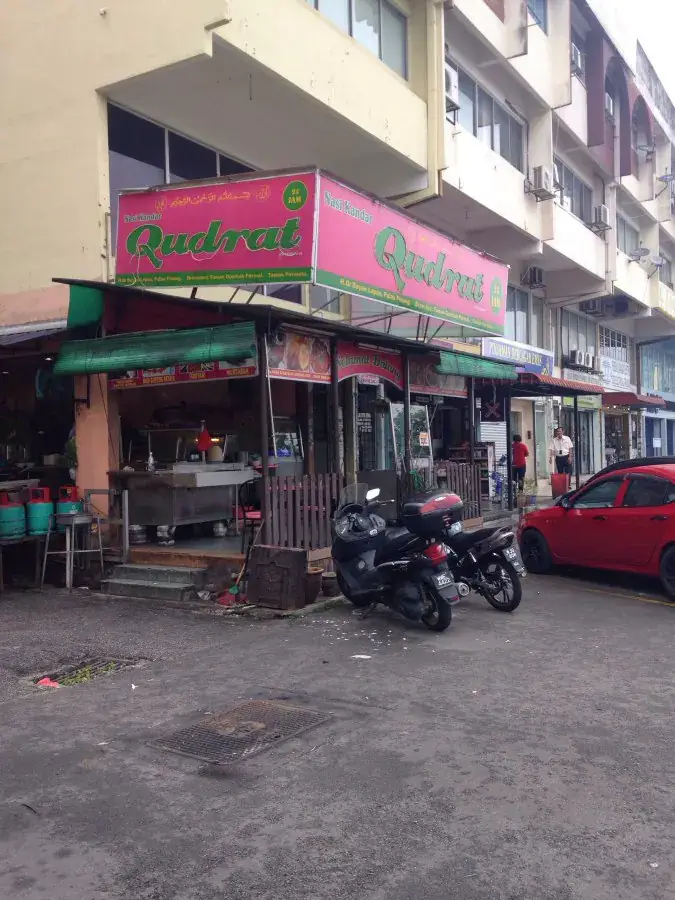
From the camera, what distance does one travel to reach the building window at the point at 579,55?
22.8m

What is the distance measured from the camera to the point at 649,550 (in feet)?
29.4

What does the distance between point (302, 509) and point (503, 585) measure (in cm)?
259

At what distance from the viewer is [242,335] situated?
8.57 m

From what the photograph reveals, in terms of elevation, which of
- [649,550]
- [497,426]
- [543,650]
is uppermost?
[497,426]

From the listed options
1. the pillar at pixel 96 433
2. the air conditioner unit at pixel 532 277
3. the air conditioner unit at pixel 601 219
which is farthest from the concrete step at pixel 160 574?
the air conditioner unit at pixel 601 219

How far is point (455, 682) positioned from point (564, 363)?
21.1 m

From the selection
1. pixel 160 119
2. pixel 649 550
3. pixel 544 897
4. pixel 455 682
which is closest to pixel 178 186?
pixel 160 119

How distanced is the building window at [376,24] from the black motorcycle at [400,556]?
Answer: 8759 millimetres

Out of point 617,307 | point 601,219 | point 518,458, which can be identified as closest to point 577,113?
point 601,219

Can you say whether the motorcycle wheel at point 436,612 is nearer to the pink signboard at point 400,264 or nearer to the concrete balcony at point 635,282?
the pink signboard at point 400,264

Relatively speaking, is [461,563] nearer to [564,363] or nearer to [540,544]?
[540,544]

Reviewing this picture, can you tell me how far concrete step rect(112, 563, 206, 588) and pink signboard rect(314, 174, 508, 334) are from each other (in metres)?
3.70

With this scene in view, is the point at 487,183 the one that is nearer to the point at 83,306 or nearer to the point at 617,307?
the point at 83,306

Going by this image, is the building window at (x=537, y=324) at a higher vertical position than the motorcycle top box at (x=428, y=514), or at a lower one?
higher
